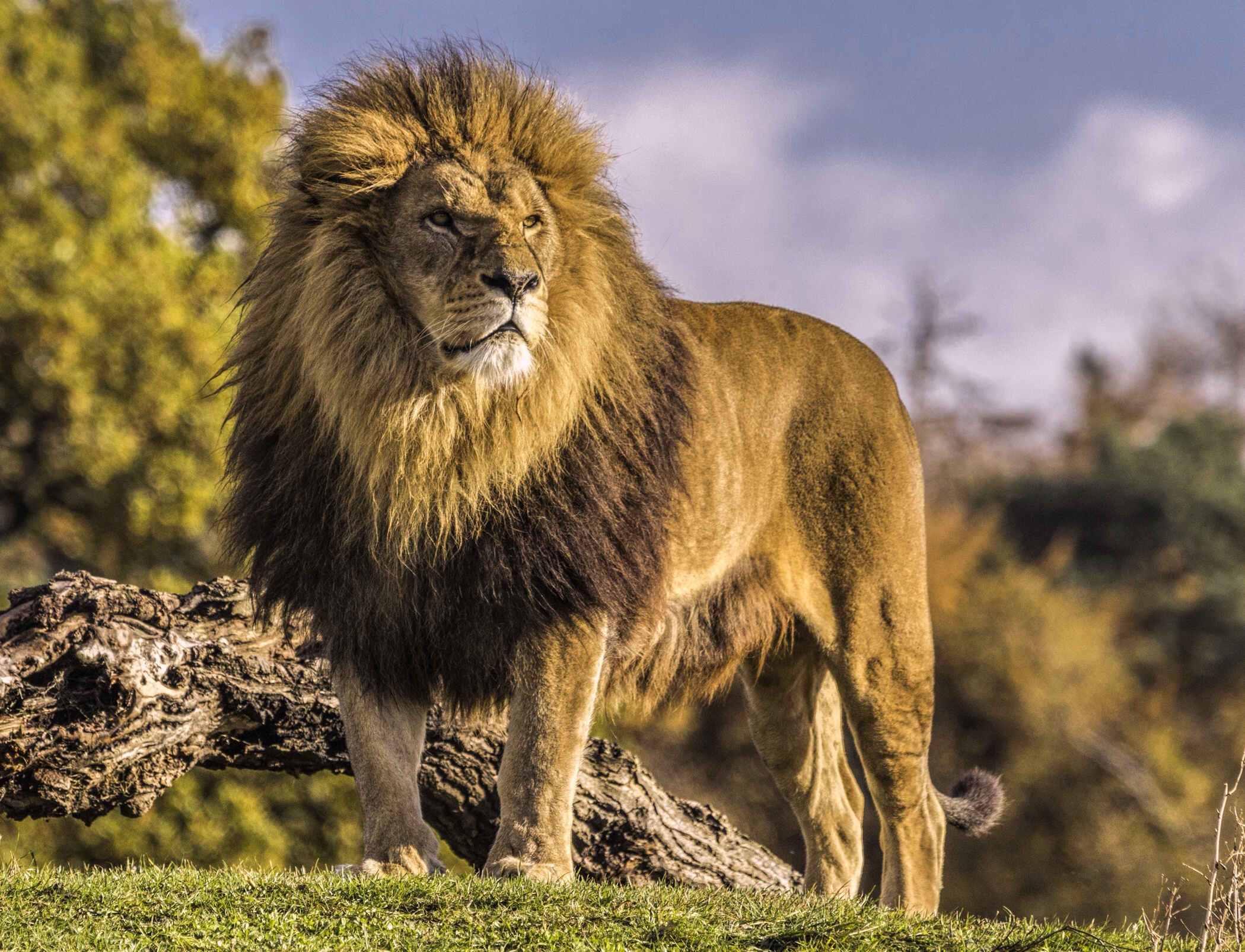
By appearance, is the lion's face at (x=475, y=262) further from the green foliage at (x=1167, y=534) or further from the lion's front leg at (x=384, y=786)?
the green foliage at (x=1167, y=534)

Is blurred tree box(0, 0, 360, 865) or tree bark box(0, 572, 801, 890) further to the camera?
blurred tree box(0, 0, 360, 865)

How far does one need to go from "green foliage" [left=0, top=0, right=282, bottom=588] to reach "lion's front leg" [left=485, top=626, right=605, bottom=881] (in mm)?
8452

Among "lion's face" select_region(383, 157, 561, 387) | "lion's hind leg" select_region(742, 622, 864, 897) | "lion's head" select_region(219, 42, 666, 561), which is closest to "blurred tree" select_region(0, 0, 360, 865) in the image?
"lion's hind leg" select_region(742, 622, 864, 897)

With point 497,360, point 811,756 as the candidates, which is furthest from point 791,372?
point 497,360

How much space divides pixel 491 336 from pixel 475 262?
0.65 ft

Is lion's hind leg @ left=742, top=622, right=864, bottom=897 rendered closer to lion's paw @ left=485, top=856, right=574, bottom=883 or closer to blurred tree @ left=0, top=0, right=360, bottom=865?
lion's paw @ left=485, top=856, right=574, bottom=883

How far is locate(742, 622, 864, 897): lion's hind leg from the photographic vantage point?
5281mm

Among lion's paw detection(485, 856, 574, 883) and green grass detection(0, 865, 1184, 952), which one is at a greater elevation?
lion's paw detection(485, 856, 574, 883)

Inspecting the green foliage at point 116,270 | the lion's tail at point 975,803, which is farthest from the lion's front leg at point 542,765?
the green foliage at point 116,270

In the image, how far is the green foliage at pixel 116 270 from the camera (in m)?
12.9

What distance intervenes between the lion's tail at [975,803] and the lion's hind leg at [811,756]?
0.37m

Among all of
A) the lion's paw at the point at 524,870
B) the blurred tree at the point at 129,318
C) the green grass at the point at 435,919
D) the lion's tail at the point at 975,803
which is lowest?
the green grass at the point at 435,919

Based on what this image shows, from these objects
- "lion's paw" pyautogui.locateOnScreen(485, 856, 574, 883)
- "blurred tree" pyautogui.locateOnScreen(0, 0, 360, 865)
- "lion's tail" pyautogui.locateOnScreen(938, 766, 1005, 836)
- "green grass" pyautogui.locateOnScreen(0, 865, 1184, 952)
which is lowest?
"green grass" pyautogui.locateOnScreen(0, 865, 1184, 952)

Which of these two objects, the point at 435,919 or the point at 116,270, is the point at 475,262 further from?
the point at 116,270
